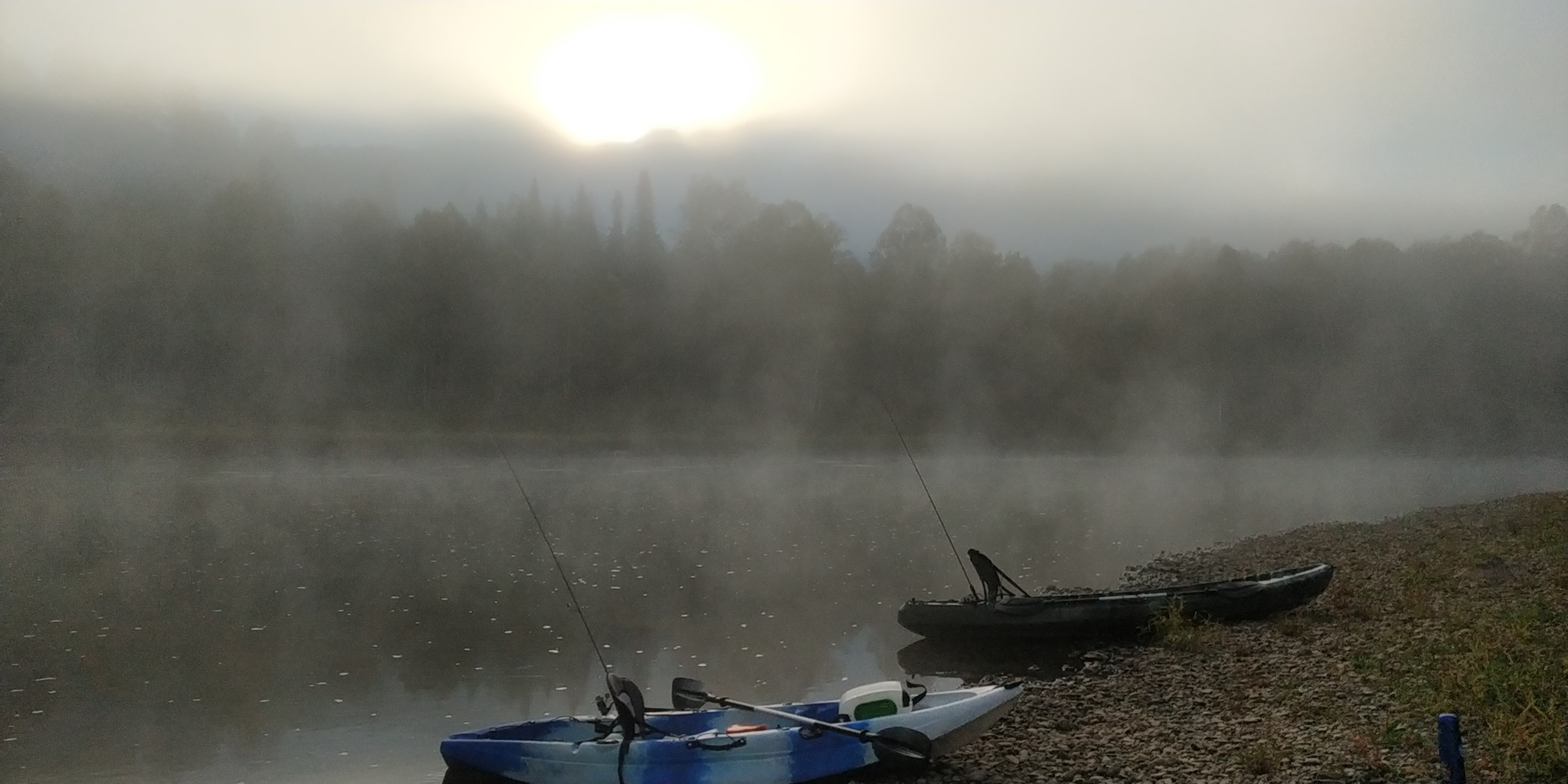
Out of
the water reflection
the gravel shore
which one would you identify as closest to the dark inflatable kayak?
the water reflection

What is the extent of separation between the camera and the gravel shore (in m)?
9.44

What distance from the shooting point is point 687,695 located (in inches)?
461

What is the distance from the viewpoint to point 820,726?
10.4m

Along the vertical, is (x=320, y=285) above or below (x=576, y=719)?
above

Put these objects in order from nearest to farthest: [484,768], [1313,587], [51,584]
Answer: [484,768], [1313,587], [51,584]

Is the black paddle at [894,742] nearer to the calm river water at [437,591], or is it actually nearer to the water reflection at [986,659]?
the calm river water at [437,591]

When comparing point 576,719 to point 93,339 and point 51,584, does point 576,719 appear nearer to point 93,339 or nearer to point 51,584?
point 51,584

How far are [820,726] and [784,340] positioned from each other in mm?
97948

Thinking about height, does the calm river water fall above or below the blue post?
below

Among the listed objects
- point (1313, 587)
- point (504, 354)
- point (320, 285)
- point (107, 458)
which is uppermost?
point (320, 285)

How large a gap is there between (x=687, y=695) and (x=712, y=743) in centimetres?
158

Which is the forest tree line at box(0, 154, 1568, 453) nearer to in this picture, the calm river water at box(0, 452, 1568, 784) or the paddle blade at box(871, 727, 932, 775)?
the calm river water at box(0, 452, 1568, 784)

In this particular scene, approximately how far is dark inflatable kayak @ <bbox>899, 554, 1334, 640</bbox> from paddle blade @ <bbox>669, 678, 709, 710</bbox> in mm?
7828

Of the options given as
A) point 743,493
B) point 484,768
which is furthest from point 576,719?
point 743,493
